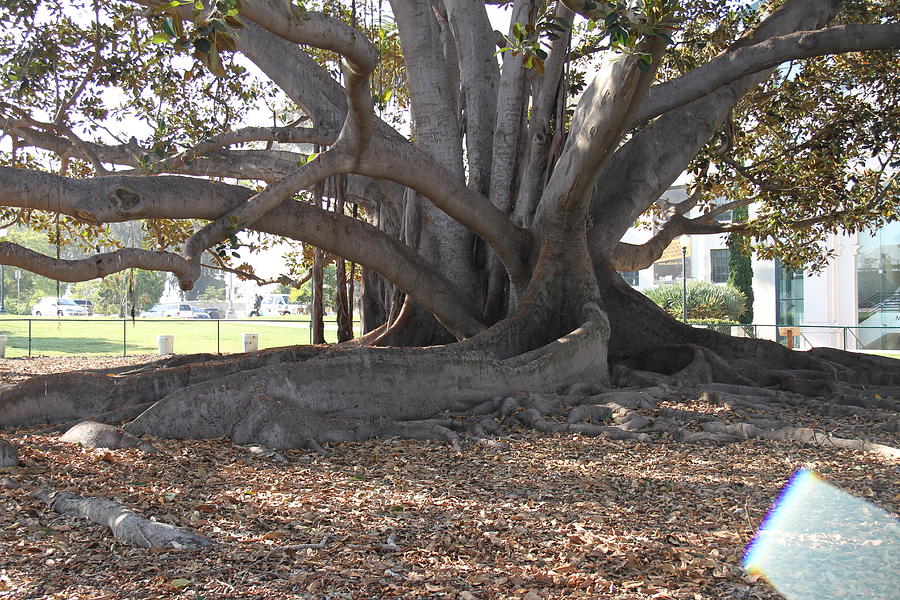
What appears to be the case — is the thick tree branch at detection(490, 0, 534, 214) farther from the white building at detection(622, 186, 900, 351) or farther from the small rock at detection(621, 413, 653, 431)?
the white building at detection(622, 186, 900, 351)

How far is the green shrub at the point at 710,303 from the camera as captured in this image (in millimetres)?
24859

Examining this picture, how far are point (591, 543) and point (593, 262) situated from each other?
556cm

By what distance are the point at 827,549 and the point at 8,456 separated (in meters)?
4.03

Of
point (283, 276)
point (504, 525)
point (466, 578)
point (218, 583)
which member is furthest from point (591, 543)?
point (283, 276)

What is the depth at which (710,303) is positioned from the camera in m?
24.8

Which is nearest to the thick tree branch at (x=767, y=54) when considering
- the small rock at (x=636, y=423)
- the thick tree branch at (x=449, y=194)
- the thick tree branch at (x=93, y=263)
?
the thick tree branch at (x=449, y=194)

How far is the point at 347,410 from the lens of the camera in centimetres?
566

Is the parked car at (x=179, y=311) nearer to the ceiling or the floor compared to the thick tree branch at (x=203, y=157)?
nearer to the floor

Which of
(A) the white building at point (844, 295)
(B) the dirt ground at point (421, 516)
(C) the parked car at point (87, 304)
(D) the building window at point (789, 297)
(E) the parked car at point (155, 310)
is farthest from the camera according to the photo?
(E) the parked car at point (155, 310)

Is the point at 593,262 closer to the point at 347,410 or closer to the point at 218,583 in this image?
the point at 347,410

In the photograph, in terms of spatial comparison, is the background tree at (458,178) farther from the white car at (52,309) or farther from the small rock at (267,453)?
the white car at (52,309)

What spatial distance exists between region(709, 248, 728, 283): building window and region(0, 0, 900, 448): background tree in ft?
72.6

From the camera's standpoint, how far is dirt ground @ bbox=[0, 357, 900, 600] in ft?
8.84

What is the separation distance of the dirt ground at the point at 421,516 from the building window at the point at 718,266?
29.4m
